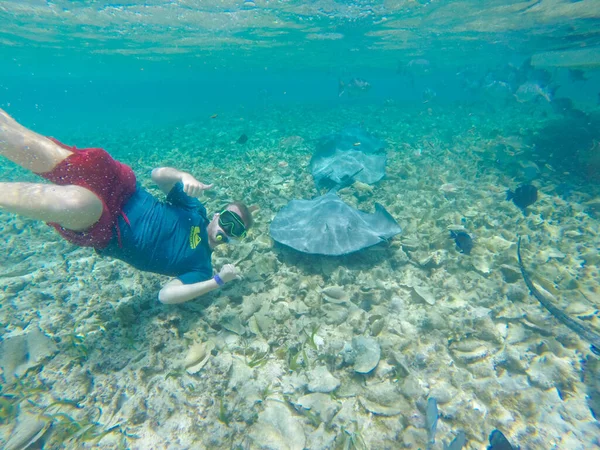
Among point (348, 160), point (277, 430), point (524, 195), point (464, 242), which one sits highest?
point (277, 430)

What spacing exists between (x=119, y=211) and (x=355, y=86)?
16090 millimetres

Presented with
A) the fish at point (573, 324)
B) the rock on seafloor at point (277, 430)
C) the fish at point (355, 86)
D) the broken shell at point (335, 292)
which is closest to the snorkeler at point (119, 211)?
the broken shell at point (335, 292)

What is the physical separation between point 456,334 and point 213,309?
320 centimetres

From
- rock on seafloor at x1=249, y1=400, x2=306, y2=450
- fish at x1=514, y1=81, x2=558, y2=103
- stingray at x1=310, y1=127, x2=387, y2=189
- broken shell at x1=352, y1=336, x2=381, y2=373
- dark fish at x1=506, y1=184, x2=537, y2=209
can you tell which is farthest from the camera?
fish at x1=514, y1=81, x2=558, y2=103

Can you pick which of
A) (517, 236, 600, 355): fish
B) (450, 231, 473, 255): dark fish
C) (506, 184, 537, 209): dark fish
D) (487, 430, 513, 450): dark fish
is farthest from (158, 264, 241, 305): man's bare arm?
(506, 184, 537, 209): dark fish

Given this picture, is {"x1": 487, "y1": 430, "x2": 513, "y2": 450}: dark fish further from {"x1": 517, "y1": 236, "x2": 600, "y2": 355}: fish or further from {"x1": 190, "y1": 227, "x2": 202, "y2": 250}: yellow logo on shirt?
{"x1": 190, "y1": 227, "x2": 202, "y2": 250}: yellow logo on shirt

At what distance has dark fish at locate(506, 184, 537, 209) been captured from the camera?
609 centimetres

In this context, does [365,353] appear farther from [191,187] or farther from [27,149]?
[27,149]

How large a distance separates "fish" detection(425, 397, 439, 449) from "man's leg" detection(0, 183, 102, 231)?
3734 mm

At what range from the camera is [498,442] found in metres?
2.41

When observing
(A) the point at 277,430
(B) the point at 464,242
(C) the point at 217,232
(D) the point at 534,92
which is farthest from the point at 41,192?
(D) the point at 534,92

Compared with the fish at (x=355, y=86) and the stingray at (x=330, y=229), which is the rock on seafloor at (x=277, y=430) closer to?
the stingray at (x=330, y=229)

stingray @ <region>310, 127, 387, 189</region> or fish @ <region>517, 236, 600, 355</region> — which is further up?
fish @ <region>517, 236, 600, 355</region>

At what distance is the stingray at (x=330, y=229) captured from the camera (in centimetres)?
432
